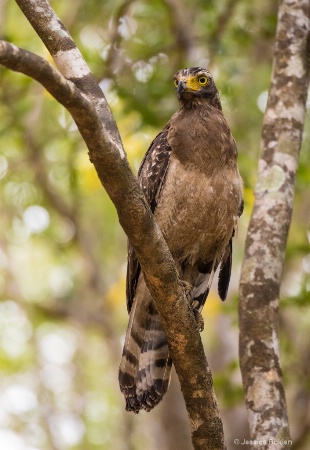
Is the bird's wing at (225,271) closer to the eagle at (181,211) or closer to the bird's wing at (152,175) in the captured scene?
the eagle at (181,211)

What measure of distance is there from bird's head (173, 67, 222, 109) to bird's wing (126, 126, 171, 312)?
1.46 feet

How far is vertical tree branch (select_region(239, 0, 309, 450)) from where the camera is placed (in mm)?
5273

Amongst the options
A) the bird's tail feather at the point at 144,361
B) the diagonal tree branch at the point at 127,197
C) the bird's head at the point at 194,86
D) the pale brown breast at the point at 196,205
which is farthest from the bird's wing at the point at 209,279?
the diagonal tree branch at the point at 127,197

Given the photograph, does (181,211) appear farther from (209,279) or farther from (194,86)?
(194,86)

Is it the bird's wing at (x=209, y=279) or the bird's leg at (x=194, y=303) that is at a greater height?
the bird's wing at (x=209, y=279)

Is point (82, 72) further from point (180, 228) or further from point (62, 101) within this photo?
point (180, 228)

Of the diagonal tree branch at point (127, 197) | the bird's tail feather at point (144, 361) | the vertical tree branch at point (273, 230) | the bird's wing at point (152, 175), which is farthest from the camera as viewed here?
the bird's wing at point (152, 175)

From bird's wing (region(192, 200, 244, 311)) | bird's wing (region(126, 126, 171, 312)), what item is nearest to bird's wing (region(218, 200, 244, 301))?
bird's wing (region(192, 200, 244, 311))

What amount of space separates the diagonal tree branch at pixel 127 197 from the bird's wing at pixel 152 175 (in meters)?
1.25

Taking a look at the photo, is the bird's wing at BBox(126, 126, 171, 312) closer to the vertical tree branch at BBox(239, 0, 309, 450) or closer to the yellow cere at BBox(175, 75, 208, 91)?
the yellow cere at BBox(175, 75, 208, 91)

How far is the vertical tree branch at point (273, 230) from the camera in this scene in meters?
5.27

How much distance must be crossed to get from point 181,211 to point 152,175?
355mm

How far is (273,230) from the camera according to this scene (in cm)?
580

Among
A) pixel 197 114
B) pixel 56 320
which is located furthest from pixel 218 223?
pixel 56 320
